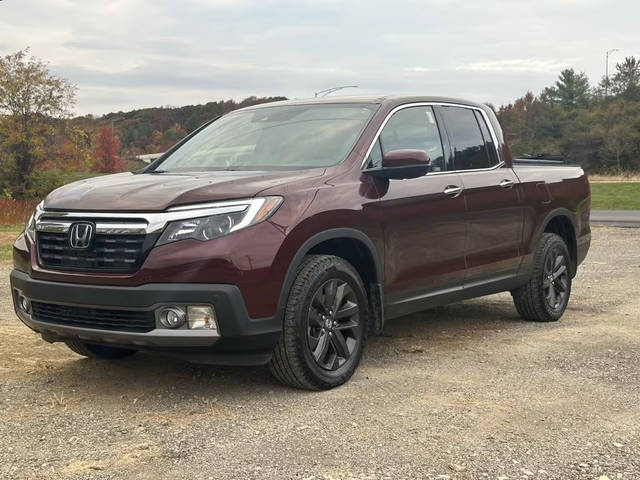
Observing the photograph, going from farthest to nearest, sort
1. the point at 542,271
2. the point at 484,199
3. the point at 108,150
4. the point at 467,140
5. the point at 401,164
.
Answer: the point at 108,150 → the point at 542,271 → the point at 467,140 → the point at 484,199 → the point at 401,164

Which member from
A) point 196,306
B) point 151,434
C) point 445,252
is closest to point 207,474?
point 151,434

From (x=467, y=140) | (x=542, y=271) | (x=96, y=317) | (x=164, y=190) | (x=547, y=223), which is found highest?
(x=467, y=140)

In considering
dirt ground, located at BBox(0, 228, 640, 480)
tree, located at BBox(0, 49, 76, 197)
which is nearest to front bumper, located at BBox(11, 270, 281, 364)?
dirt ground, located at BBox(0, 228, 640, 480)

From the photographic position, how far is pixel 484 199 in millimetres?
6211

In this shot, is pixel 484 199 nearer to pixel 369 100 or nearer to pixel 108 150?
pixel 369 100

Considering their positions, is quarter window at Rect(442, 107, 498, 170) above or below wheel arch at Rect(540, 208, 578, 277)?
above

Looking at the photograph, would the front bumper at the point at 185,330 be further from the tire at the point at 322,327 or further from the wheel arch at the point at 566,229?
the wheel arch at the point at 566,229

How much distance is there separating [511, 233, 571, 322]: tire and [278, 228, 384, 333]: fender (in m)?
2.27

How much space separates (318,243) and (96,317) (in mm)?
1332

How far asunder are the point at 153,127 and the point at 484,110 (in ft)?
247

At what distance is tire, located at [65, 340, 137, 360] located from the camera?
541 cm

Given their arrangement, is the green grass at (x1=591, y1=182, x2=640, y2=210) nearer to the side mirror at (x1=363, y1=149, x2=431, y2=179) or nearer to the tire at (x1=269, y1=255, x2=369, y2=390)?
the side mirror at (x1=363, y1=149, x2=431, y2=179)

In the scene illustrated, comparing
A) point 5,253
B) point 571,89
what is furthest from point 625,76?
point 5,253

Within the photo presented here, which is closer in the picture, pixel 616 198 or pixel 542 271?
pixel 542 271
